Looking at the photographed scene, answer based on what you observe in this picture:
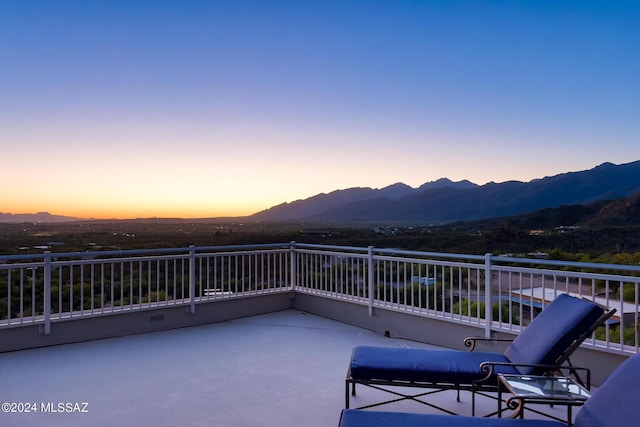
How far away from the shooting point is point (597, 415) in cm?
193

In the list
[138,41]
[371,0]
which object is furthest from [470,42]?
[138,41]

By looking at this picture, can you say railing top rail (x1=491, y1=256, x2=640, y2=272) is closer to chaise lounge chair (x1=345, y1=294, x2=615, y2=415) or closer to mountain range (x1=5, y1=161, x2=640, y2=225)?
chaise lounge chair (x1=345, y1=294, x2=615, y2=415)

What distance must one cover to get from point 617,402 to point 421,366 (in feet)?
4.00

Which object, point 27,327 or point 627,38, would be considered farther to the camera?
point 627,38

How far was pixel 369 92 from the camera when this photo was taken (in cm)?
902

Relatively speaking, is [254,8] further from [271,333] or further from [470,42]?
[271,333]

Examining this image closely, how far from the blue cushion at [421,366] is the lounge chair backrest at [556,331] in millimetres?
161

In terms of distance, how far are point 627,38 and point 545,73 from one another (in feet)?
4.46

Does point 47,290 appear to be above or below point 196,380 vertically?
above

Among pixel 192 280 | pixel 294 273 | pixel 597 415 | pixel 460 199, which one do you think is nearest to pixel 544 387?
pixel 597 415

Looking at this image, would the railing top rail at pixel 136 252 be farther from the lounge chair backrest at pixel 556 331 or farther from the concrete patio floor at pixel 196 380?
the lounge chair backrest at pixel 556 331

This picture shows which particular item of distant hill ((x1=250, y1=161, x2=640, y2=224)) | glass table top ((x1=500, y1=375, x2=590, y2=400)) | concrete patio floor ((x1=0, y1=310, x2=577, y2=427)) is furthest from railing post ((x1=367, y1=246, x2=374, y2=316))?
distant hill ((x1=250, y1=161, x2=640, y2=224))

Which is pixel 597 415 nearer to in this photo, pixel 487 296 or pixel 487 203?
pixel 487 296

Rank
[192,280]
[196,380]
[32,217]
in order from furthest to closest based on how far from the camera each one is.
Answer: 1. [32,217]
2. [192,280]
3. [196,380]
